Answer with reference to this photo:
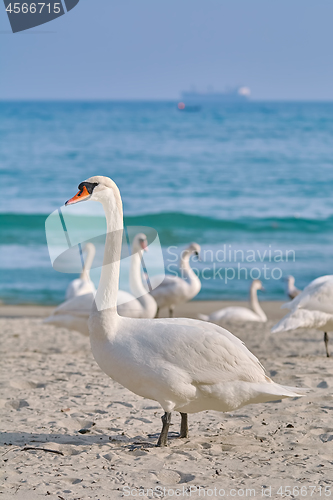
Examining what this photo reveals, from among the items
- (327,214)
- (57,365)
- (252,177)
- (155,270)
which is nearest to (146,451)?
(57,365)

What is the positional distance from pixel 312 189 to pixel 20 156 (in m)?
18.4

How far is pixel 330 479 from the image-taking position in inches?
130

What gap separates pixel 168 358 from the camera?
3.65 metres

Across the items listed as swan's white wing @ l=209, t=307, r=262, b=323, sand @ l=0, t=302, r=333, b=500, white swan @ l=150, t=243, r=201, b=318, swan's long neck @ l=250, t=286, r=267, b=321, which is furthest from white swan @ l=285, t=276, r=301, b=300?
sand @ l=0, t=302, r=333, b=500

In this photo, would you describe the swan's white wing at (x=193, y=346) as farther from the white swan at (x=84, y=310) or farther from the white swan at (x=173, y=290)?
the white swan at (x=173, y=290)

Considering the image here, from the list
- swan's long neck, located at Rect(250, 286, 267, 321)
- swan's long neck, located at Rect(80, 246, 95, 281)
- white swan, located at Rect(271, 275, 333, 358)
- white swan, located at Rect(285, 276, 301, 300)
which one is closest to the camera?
white swan, located at Rect(271, 275, 333, 358)

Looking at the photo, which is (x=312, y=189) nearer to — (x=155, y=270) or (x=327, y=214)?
(x=327, y=214)

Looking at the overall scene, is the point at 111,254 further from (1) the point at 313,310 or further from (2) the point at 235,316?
(2) the point at 235,316

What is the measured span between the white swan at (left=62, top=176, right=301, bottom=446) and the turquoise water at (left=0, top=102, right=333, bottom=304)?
9.51m

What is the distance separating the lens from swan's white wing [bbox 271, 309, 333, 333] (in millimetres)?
6391

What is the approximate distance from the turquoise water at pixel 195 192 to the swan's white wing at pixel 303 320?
6665 millimetres

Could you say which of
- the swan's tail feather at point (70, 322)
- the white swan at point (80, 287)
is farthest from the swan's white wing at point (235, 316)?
the swan's tail feather at point (70, 322)

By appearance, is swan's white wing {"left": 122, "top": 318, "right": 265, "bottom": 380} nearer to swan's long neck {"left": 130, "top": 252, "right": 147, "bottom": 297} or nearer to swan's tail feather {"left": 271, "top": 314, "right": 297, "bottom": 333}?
swan's tail feather {"left": 271, "top": 314, "right": 297, "bottom": 333}

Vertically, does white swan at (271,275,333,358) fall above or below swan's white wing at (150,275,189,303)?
above
